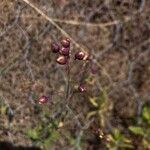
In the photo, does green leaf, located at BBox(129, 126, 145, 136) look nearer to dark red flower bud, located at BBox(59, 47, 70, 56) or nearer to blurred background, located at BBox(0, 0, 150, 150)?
blurred background, located at BBox(0, 0, 150, 150)

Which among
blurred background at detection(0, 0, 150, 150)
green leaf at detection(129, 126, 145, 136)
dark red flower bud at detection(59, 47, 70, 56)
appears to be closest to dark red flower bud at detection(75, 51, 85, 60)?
dark red flower bud at detection(59, 47, 70, 56)

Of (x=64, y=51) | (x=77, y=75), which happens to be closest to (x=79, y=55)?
(x=64, y=51)

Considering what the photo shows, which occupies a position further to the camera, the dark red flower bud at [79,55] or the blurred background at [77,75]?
the blurred background at [77,75]

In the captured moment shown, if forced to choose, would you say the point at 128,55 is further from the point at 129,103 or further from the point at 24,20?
the point at 24,20

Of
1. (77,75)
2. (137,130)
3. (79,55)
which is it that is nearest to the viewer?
(79,55)

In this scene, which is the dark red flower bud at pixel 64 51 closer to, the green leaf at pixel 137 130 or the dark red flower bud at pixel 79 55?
the dark red flower bud at pixel 79 55

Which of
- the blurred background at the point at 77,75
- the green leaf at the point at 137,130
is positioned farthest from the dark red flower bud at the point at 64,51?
the green leaf at the point at 137,130

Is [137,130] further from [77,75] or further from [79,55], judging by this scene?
[79,55]

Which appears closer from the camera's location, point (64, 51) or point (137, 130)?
point (64, 51)
